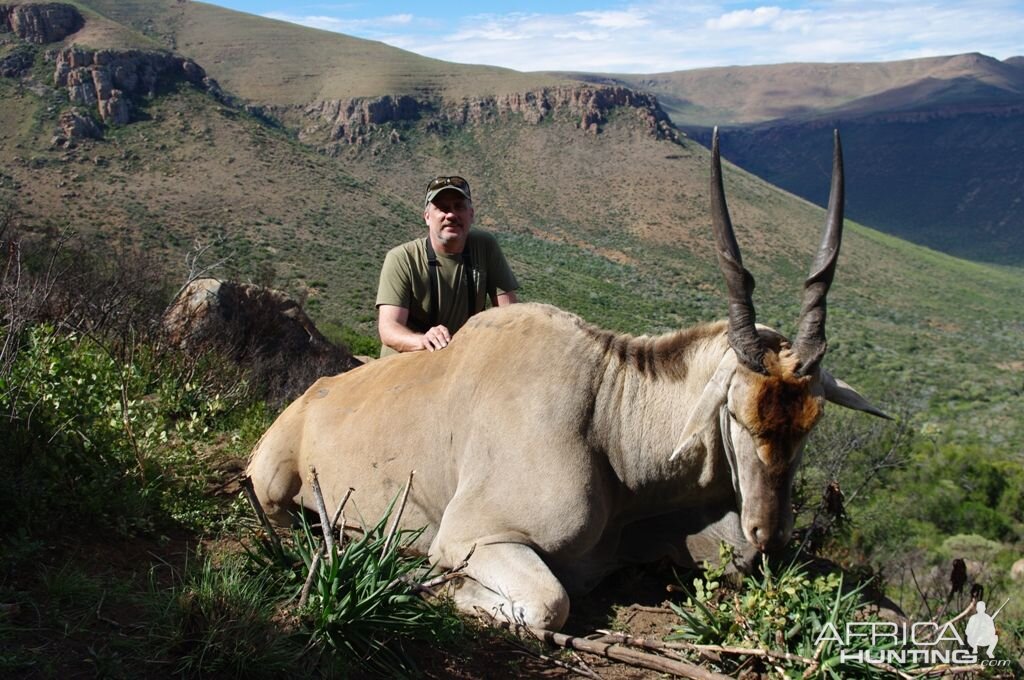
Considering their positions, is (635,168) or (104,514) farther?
(635,168)

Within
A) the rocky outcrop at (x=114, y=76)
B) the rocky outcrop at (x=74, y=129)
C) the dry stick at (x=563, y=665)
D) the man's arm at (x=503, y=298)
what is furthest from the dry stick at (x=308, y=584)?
the rocky outcrop at (x=114, y=76)

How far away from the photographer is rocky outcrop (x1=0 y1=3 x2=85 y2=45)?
5822 cm

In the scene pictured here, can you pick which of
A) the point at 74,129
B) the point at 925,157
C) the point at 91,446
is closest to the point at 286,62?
the point at 74,129

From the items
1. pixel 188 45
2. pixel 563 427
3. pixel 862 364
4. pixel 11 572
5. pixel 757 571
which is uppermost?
pixel 188 45

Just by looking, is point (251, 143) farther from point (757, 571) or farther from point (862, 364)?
point (757, 571)

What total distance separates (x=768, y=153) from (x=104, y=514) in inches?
7322

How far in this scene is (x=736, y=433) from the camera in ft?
14.5

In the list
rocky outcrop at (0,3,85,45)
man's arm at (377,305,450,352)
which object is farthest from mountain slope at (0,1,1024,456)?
man's arm at (377,305,450,352)

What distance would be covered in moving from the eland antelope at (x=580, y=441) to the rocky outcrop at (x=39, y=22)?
6309cm

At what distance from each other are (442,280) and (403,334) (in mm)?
660

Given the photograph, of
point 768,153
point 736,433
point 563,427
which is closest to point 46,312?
point 563,427

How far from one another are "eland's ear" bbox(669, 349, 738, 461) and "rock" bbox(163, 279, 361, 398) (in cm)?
567

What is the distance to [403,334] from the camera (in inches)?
248

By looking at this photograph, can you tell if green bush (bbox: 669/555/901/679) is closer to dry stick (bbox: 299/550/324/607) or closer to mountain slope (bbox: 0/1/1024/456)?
dry stick (bbox: 299/550/324/607)
